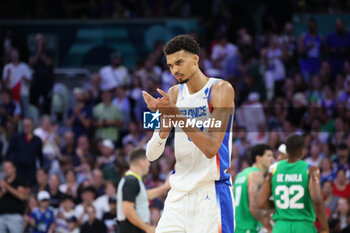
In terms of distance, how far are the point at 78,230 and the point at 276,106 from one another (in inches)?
218

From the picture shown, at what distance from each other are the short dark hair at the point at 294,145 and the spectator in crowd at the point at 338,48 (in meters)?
8.65

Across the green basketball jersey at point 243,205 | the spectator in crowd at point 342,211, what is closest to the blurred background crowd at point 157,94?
the spectator in crowd at point 342,211

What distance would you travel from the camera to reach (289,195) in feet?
26.6

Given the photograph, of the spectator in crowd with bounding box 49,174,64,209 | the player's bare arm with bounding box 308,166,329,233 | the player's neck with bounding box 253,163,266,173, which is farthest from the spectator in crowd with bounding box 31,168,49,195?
the player's bare arm with bounding box 308,166,329,233

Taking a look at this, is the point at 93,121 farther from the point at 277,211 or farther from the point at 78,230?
the point at 277,211

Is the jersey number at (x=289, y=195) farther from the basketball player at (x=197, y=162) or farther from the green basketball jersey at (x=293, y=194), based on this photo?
the basketball player at (x=197, y=162)

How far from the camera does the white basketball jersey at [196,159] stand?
5.68m

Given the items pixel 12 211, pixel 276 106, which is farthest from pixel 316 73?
Result: pixel 12 211

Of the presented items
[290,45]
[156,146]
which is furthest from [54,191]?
[156,146]

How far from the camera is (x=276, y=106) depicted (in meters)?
15.2

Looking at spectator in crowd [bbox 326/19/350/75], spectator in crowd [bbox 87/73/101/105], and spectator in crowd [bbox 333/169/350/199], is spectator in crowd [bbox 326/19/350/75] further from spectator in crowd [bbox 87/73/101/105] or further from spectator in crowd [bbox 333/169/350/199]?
spectator in crowd [bbox 87/73/101/105]

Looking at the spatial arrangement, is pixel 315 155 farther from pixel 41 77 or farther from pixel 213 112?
pixel 213 112

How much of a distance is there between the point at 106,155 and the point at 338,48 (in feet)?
21.4

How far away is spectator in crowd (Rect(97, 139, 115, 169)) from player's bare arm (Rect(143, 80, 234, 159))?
29.8ft
